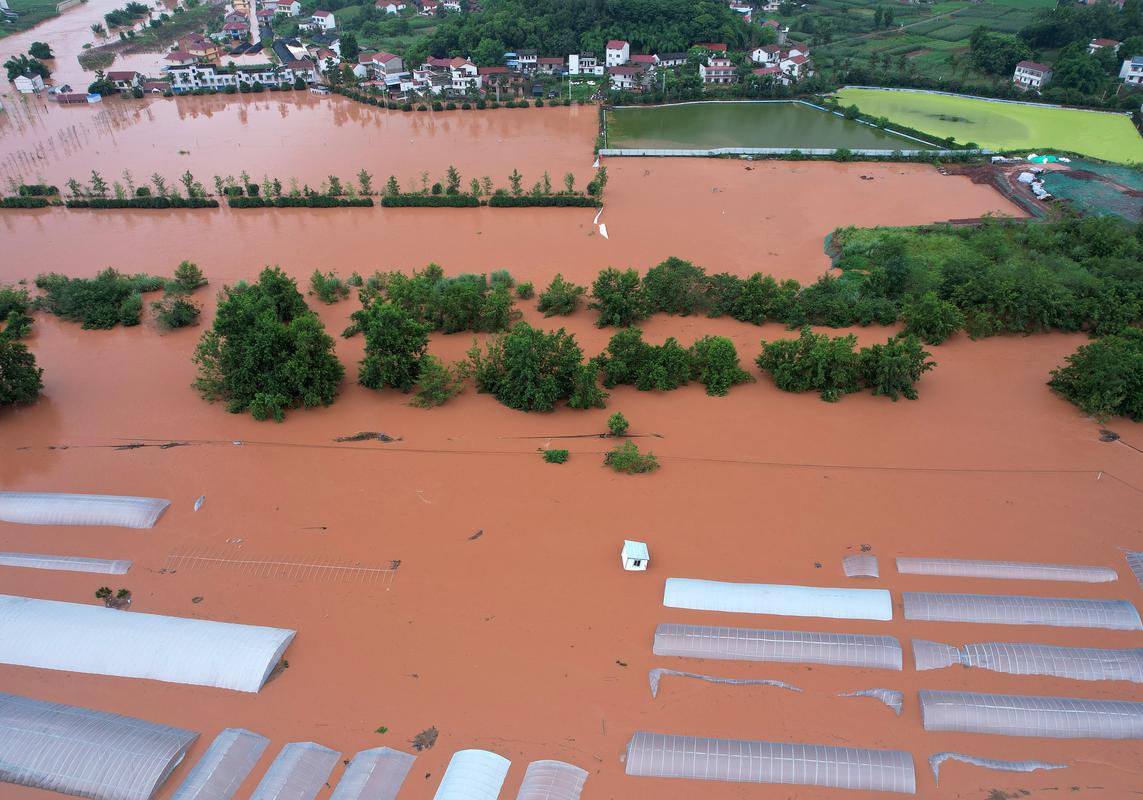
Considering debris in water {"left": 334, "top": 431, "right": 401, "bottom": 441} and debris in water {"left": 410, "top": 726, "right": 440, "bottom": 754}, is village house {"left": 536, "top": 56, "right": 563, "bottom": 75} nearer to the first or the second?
debris in water {"left": 334, "top": 431, "right": 401, "bottom": 441}

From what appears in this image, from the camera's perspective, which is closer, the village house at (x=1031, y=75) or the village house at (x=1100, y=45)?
the village house at (x=1031, y=75)

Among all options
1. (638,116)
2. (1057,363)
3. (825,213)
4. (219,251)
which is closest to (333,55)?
(638,116)

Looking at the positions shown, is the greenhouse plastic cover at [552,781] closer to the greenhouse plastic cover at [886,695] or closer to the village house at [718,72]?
the greenhouse plastic cover at [886,695]

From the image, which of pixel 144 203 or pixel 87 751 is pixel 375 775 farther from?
pixel 144 203

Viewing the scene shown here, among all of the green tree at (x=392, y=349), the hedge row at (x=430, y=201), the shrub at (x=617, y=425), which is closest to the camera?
the shrub at (x=617, y=425)

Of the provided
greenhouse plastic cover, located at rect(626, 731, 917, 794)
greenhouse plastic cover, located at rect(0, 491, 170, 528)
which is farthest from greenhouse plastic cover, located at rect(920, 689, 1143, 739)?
greenhouse plastic cover, located at rect(0, 491, 170, 528)

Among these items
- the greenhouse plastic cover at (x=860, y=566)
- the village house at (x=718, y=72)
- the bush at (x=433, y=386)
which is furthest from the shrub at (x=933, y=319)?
the village house at (x=718, y=72)

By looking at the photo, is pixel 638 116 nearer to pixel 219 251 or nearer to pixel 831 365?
pixel 219 251
